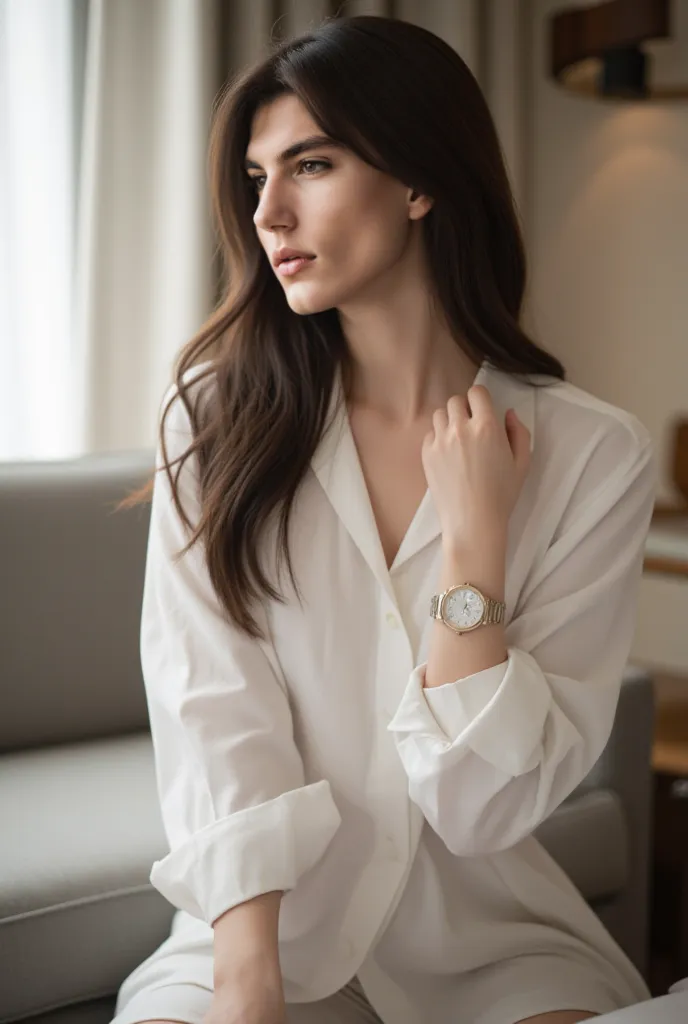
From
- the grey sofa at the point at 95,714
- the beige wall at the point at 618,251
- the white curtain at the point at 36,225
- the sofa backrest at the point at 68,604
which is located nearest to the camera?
the grey sofa at the point at 95,714

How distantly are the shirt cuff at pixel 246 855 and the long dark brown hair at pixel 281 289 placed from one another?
0.20 meters

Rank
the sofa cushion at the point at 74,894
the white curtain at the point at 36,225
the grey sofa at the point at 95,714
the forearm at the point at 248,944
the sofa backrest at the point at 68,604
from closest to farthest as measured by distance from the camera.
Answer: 1. the forearm at the point at 248,944
2. the sofa cushion at the point at 74,894
3. the grey sofa at the point at 95,714
4. the sofa backrest at the point at 68,604
5. the white curtain at the point at 36,225

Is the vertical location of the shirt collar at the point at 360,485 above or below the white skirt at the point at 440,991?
above

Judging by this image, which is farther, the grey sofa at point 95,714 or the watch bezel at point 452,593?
the grey sofa at point 95,714

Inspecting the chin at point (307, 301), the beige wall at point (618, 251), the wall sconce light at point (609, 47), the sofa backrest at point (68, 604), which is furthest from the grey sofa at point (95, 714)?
the beige wall at point (618, 251)

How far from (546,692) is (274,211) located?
1.92ft

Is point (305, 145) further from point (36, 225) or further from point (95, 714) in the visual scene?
point (36, 225)

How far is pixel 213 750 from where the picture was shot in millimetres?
1179

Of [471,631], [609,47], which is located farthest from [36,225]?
[471,631]

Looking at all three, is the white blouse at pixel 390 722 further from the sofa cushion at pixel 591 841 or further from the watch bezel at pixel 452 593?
the sofa cushion at pixel 591 841

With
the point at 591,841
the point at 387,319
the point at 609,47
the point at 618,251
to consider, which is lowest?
the point at 591,841

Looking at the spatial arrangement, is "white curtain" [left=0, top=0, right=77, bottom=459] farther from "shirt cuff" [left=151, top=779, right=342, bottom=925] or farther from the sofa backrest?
"shirt cuff" [left=151, top=779, right=342, bottom=925]

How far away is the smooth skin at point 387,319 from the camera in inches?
48.1

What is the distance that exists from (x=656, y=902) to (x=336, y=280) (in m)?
1.58
